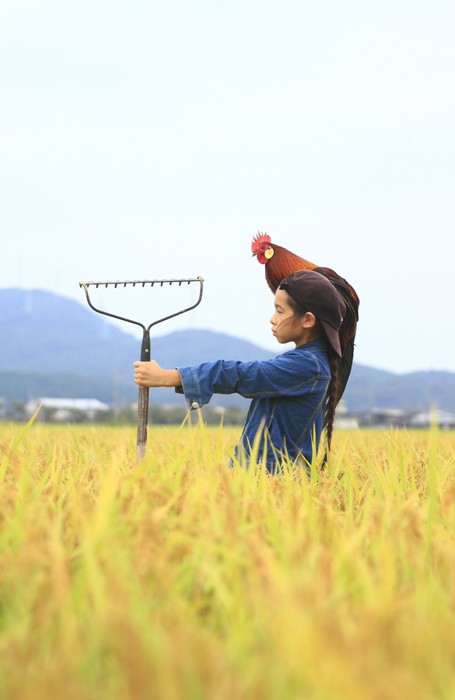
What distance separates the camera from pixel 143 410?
10.7ft

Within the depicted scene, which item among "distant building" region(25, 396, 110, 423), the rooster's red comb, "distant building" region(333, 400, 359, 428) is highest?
the rooster's red comb

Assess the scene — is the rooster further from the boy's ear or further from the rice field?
the rice field

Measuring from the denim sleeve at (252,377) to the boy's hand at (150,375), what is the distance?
11 centimetres

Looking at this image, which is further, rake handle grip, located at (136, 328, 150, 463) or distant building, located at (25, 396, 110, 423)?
distant building, located at (25, 396, 110, 423)

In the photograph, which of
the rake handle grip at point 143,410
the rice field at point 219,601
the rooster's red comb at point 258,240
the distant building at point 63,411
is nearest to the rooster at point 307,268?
the rooster's red comb at point 258,240

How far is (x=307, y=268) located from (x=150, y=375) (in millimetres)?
1197

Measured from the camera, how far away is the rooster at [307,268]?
13.2 feet

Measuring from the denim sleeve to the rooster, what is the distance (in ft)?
1.25

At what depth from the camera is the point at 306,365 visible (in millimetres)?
3627

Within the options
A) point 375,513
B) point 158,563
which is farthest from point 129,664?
point 375,513

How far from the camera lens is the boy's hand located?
3.25 m

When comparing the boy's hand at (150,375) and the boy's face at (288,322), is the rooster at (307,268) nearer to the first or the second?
the boy's face at (288,322)

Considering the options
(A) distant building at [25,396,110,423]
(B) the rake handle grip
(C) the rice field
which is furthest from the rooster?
(C) the rice field

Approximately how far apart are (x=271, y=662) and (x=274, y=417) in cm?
262
